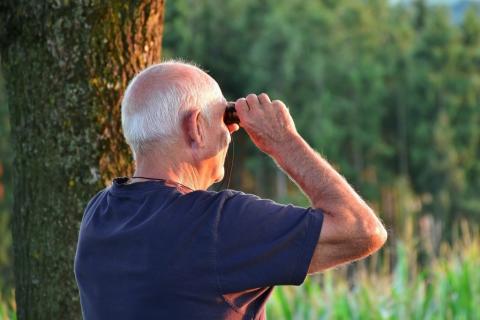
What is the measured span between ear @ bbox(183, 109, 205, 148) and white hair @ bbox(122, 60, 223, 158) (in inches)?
0.5

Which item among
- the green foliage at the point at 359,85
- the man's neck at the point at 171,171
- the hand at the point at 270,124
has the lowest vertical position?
the green foliage at the point at 359,85

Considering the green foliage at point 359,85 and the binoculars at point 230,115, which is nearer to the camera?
the binoculars at point 230,115

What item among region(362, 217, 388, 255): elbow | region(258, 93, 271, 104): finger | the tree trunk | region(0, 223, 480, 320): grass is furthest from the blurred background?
region(362, 217, 388, 255): elbow

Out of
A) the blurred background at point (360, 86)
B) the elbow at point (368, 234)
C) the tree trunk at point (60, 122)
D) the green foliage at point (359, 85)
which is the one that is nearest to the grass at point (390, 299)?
the tree trunk at point (60, 122)

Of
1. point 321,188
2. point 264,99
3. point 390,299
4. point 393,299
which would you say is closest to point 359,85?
point 390,299

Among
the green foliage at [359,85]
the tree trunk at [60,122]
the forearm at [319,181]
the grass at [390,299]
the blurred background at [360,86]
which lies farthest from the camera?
the green foliage at [359,85]

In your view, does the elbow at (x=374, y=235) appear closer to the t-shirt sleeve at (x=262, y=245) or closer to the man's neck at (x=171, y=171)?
the t-shirt sleeve at (x=262, y=245)

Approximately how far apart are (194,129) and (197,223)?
0.23 metres

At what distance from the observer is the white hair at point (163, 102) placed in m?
2.36

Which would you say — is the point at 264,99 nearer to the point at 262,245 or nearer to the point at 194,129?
the point at 194,129

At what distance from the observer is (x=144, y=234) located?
2299 millimetres

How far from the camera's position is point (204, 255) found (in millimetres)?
2256

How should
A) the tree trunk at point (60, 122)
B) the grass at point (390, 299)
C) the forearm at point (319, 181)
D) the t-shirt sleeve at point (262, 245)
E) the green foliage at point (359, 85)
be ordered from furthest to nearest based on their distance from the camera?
the green foliage at point (359, 85) < the grass at point (390, 299) < the tree trunk at point (60, 122) < the forearm at point (319, 181) < the t-shirt sleeve at point (262, 245)

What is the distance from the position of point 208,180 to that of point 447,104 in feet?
199
